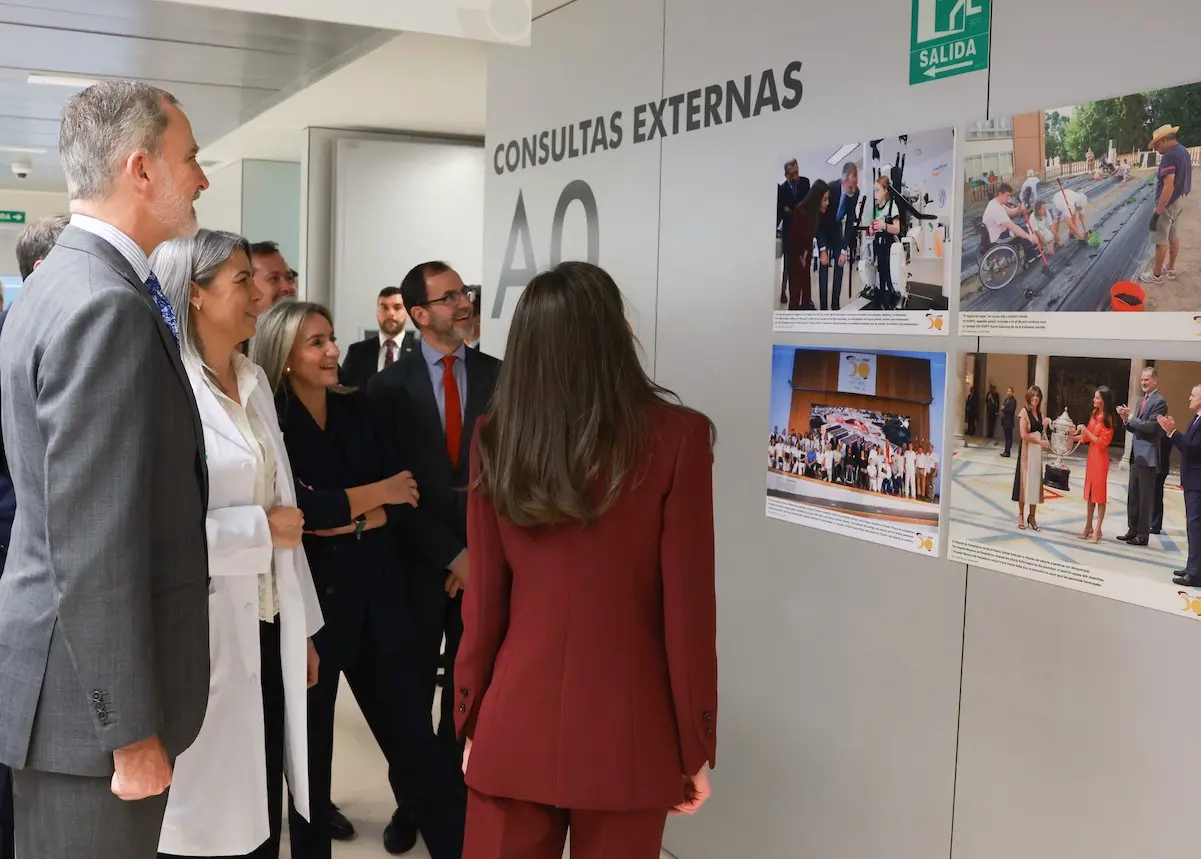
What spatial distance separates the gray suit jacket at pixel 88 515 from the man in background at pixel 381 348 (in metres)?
3.73

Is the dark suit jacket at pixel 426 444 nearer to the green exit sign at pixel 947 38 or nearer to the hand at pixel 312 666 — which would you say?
the hand at pixel 312 666

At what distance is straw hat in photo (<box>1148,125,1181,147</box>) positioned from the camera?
2135 mm

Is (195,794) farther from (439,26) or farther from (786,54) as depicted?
(786,54)

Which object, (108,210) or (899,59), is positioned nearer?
(108,210)

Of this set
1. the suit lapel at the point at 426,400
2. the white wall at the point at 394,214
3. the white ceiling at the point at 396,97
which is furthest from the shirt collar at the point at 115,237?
the white wall at the point at 394,214

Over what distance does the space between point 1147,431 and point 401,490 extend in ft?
6.22

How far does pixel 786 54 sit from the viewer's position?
313 cm

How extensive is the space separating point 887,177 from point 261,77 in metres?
5.00

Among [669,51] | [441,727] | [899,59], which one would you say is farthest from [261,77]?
[899,59]

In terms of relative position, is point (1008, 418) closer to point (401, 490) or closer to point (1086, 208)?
point (1086, 208)

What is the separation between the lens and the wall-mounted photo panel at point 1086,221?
2133mm

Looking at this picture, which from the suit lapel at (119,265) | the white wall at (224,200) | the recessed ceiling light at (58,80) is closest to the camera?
the suit lapel at (119,265)

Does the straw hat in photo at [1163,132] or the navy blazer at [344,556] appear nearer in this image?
the straw hat in photo at [1163,132]

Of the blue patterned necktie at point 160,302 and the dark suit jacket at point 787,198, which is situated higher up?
the dark suit jacket at point 787,198
